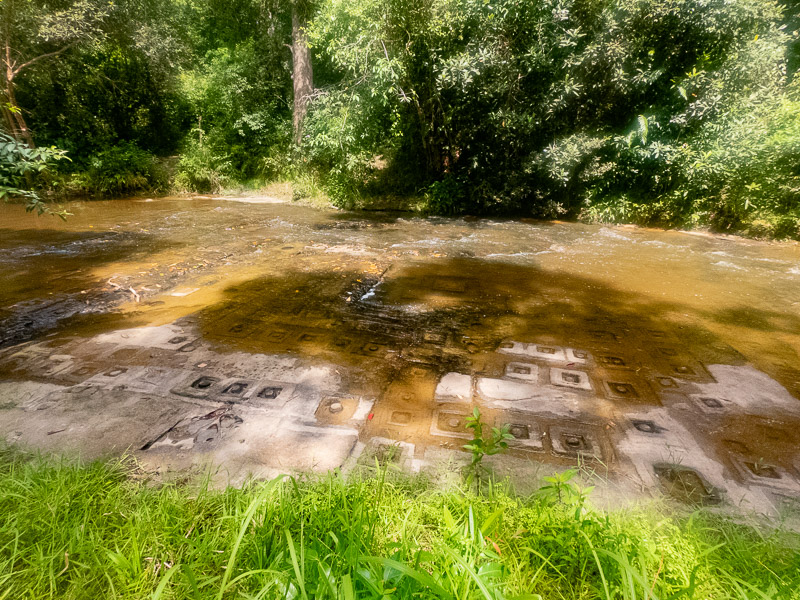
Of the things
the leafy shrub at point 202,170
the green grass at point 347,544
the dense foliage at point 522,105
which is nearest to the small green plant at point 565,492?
the green grass at point 347,544

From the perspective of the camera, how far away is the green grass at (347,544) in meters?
1.15

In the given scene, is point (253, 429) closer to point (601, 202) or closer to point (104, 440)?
point (104, 440)

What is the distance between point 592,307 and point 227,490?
3615mm

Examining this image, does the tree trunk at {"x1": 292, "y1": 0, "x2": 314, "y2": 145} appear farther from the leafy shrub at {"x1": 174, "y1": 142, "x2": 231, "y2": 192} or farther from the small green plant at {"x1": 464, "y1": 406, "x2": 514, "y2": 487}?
the small green plant at {"x1": 464, "y1": 406, "x2": 514, "y2": 487}

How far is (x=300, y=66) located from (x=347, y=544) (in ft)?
41.2

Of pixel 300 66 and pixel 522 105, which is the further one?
pixel 300 66

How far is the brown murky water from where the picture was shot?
2.18 meters

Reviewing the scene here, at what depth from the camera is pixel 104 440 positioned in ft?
6.15

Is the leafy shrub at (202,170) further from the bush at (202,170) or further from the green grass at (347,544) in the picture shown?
the green grass at (347,544)

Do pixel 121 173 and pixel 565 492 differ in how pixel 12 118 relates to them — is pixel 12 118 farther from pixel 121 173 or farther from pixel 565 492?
pixel 565 492

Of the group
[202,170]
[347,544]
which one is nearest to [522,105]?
[347,544]

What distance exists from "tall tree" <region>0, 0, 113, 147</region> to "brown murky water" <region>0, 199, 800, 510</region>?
196 inches

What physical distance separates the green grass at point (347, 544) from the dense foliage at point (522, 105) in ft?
25.6

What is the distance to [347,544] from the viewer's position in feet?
4.36
